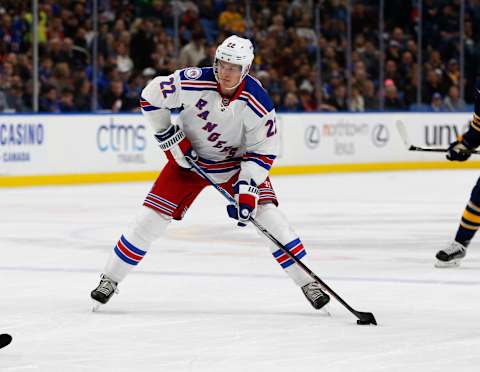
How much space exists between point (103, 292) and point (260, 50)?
436 inches

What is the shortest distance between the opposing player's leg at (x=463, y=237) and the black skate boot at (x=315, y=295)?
1.88 m

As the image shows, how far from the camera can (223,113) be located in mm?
5410

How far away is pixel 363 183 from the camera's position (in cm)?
1464

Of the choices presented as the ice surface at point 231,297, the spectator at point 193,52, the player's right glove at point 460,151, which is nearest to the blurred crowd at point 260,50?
the spectator at point 193,52

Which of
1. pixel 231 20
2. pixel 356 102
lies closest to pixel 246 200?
pixel 231 20

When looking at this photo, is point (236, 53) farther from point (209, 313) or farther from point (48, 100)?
point (48, 100)

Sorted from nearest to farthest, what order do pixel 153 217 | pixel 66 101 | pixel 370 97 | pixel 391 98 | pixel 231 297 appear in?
pixel 153 217 < pixel 231 297 < pixel 66 101 < pixel 370 97 < pixel 391 98

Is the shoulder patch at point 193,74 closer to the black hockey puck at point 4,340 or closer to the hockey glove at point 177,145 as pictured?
the hockey glove at point 177,145

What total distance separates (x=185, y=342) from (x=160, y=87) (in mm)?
1260

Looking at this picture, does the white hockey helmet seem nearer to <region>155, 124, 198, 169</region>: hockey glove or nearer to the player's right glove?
<region>155, 124, 198, 169</region>: hockey glove

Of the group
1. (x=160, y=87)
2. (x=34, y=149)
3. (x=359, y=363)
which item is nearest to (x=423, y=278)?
(x=160, y=87)

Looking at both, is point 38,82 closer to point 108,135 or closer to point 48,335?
point 108,135

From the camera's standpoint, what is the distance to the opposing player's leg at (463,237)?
7234mm

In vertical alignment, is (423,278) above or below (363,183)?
above
